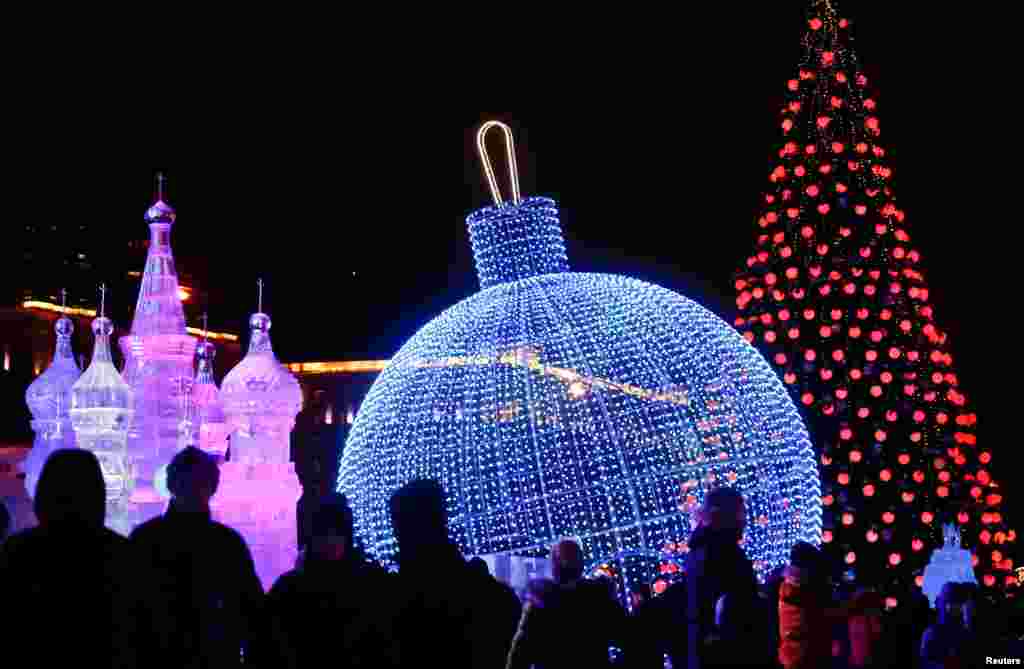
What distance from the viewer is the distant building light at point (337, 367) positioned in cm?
4738

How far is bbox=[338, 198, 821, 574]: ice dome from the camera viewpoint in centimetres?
891

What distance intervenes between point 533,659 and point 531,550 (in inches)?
173

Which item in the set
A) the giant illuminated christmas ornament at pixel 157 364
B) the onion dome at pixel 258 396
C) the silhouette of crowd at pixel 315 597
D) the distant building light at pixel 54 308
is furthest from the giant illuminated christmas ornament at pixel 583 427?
the distant building light at pixel 54 308

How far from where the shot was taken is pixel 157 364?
14883 mm

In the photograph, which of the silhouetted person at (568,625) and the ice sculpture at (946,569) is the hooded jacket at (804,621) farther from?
the ice sculpture at (946,569)

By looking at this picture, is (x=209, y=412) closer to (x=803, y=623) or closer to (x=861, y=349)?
(x=861, y=349)

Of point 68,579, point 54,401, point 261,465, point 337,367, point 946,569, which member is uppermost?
point 337,367

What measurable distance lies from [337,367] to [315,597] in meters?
44.0

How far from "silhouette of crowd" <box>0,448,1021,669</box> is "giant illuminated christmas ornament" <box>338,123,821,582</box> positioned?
323cm

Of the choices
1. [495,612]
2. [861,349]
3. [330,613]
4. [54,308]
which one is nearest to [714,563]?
[495,612]

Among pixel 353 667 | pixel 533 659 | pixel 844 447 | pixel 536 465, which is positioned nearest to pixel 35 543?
pixel 353 667

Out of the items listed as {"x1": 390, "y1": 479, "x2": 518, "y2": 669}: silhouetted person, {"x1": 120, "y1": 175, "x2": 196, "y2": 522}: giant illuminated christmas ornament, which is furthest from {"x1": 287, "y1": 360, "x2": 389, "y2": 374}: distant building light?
{"x1": 390, "y1": 479, "x2": 518, "y2": 669}: silhouetted person

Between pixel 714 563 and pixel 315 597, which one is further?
pixel 714 563

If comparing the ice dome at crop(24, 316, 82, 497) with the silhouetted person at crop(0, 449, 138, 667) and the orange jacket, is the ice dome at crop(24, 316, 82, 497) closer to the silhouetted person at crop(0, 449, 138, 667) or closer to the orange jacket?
the orange jacket
